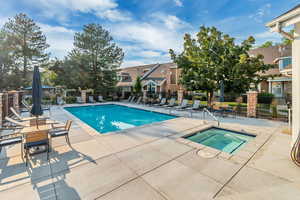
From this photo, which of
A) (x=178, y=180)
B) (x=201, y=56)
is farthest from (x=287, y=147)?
(x=201, y=56)

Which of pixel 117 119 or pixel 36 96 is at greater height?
pixel 36 96

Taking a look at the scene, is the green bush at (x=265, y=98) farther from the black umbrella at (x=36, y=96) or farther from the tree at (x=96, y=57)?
the tree at (x=96, y=57)

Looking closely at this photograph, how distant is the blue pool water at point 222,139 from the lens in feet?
18.4

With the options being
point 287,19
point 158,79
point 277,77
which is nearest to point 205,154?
point 287,19

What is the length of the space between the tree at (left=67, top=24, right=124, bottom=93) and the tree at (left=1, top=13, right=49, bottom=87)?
20.8 feet

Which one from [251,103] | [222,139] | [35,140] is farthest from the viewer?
[251,103]

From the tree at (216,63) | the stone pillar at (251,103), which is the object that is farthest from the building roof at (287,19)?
the tree at (216,63)

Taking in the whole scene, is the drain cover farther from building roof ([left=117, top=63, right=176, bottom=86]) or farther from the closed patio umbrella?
building roof ([left=117, top=63, right=176, bottom=86])

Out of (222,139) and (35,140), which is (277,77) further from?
(35,140)

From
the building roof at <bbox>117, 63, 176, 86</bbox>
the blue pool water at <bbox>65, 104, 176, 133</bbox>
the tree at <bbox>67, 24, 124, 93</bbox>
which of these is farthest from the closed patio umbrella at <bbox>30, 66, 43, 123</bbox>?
the building roof at <bbox>117, 63, 176, 86</bbox>

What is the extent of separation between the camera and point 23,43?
2108 centimetres

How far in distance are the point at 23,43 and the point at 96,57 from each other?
1087 cm

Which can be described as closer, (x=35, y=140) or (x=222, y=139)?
(x=35, y=140)

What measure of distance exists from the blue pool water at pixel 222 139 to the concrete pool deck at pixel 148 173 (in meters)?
0.93
